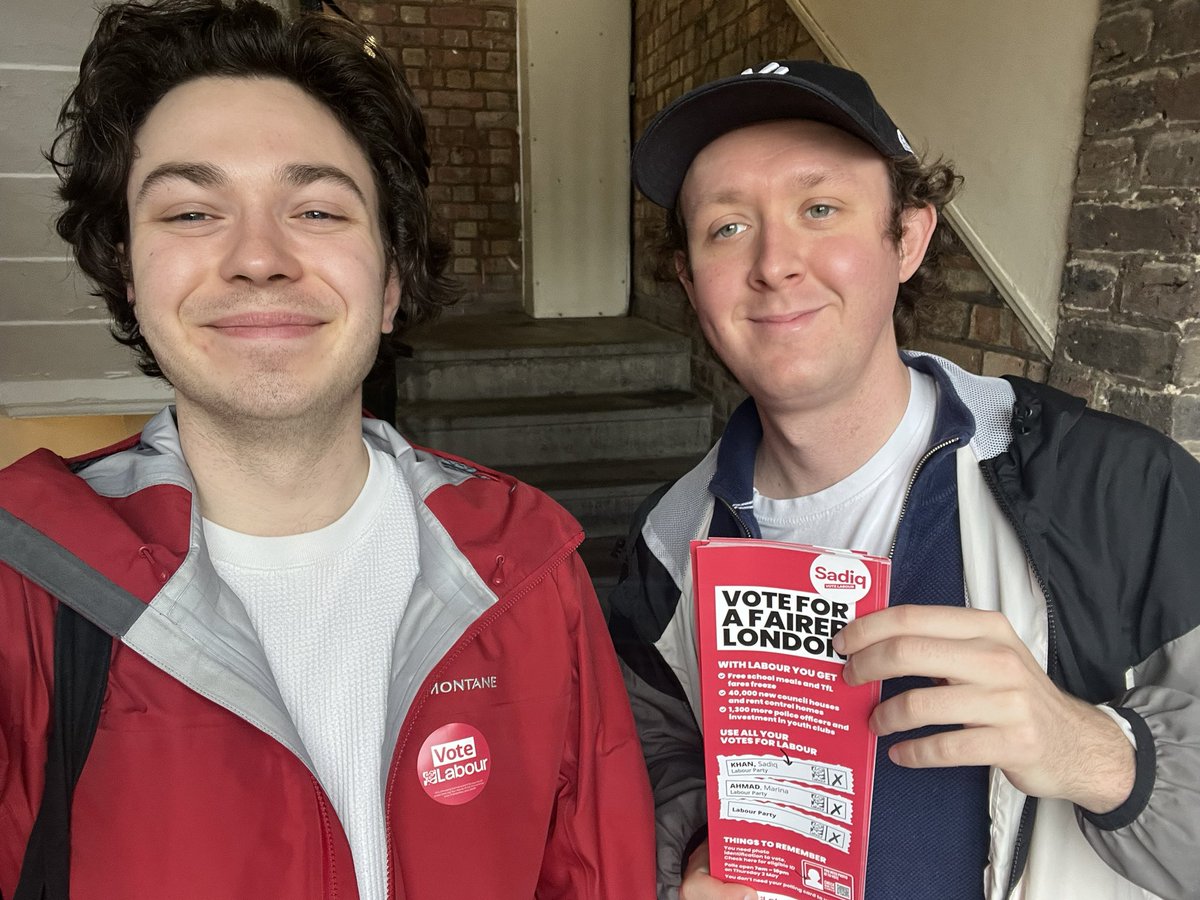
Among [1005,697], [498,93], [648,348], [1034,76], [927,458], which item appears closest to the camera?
[1005,697]

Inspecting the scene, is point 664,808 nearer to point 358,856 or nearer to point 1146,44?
point 358,856

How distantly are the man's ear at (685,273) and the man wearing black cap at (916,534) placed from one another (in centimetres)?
2

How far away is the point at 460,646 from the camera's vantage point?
3.44ft

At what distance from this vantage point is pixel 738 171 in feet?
3.77

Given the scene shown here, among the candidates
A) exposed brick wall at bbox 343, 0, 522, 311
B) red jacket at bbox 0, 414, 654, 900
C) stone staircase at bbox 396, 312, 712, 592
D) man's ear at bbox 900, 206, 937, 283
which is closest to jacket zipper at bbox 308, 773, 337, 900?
red jacket at bbox 0, 414, 654, 900

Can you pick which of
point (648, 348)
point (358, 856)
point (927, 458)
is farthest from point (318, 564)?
point (648, 348)

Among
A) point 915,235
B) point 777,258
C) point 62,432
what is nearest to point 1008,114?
point 915,235

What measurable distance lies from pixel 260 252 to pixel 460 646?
0.59 m

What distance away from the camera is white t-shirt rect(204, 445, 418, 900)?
100cm

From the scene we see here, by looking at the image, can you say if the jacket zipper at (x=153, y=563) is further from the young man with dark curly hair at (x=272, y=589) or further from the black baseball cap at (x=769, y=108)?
the black baseball cap at (x=769, y=108)

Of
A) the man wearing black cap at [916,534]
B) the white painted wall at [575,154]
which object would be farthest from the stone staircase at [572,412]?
the man wearing black cap at [916,534]

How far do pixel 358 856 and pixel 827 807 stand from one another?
1.87ft

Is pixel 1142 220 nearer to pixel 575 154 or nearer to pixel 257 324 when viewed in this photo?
pixel 257 324

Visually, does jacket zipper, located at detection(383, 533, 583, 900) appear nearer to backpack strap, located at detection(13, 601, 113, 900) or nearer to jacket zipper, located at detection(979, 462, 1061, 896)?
backpack strap, located at detection(13, 601, 113, 900)
